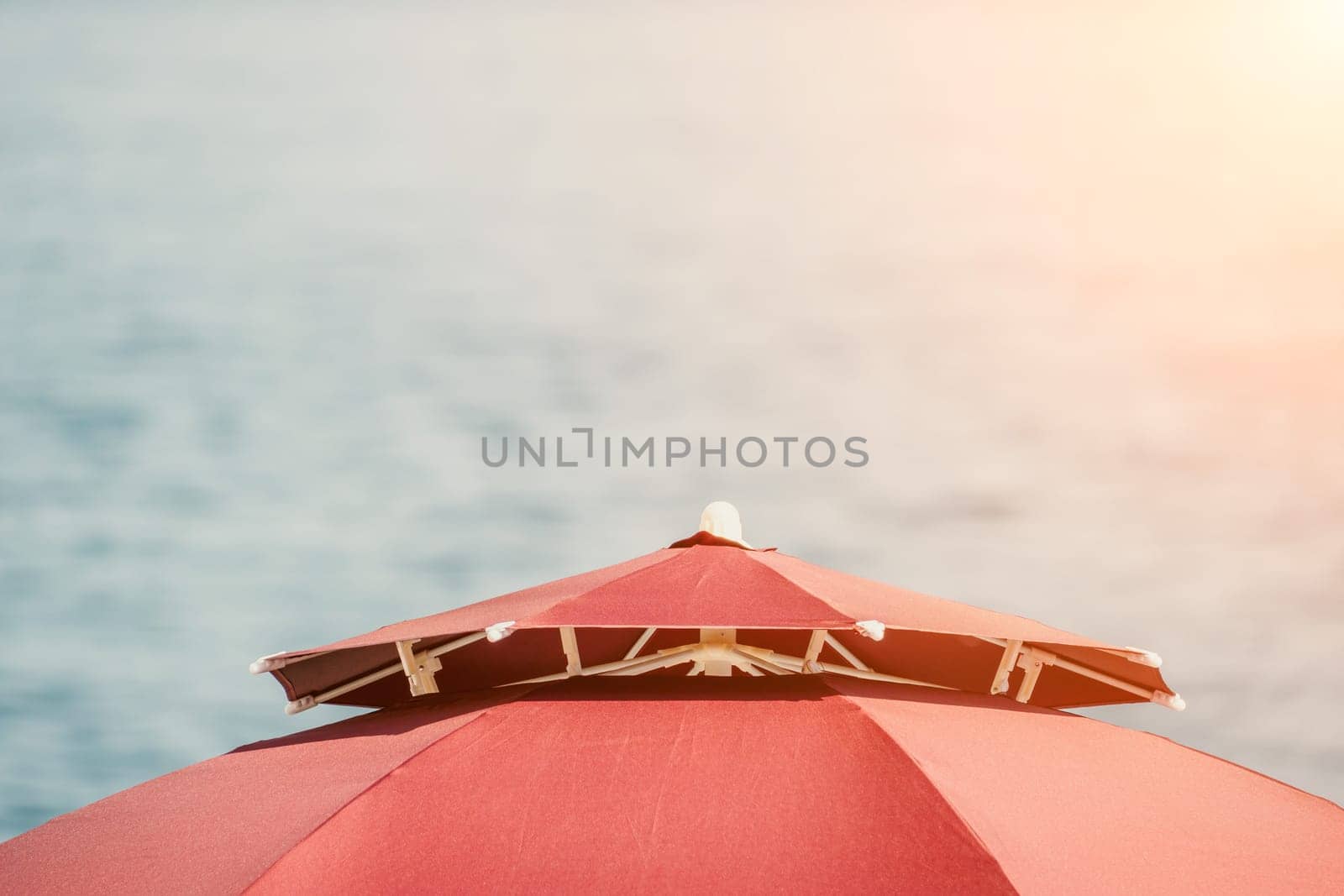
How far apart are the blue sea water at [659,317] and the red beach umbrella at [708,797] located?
5080 millimetres

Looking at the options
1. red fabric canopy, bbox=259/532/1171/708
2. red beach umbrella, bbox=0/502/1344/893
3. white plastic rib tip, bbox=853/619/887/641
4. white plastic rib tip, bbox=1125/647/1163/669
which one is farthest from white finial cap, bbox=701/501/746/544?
white plastic rib tip, bbox=1125/647/1163/669

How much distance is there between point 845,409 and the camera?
50.7ft

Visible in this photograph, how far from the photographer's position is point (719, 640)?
3.87 meters

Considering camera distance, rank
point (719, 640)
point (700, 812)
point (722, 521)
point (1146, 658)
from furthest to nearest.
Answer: point (722, 521), point (719, 640), point (1146, 658), point (700, 812)

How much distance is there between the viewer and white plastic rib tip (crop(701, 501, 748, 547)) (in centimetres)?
423

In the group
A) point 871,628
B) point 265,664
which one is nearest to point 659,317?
point 265,664

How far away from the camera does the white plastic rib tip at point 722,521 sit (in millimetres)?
4227

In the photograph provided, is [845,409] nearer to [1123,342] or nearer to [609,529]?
[1123,342]

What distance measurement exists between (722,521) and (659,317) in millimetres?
11580

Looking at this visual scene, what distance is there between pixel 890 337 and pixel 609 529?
721 cm

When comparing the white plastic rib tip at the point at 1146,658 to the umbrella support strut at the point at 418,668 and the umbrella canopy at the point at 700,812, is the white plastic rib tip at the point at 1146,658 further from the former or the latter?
the umbrella support strut at the point at 418,668

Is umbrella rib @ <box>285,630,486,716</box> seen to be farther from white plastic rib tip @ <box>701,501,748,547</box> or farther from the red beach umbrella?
white plastic rib tip @ <box>701,501,748,547</box>

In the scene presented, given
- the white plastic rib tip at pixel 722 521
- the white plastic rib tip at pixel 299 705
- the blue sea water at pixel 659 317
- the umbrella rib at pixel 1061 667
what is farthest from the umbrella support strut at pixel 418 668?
the blue sea water at pixel 659 317

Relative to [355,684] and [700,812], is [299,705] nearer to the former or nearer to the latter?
[355,684]
